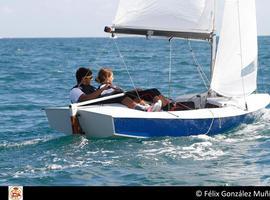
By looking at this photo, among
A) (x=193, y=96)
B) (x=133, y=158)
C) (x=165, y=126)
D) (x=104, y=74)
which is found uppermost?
(x=104, y=74)

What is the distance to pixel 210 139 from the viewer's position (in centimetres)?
1282

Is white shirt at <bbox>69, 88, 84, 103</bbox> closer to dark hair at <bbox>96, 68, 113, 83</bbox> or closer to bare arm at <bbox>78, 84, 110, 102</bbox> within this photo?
bare arm at <bbox>78, 84, 110, 102</bbox>

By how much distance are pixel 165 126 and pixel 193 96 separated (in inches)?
108

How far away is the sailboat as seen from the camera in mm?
12172

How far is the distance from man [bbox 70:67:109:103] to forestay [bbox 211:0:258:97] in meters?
2.79

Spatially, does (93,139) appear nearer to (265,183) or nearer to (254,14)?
(265,183)

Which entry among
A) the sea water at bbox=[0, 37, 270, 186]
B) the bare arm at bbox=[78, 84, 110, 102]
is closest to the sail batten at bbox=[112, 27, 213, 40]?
the sea water at bbox=[0, 37, 270, 186]

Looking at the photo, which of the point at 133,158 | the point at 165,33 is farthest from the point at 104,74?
the point at 133,158

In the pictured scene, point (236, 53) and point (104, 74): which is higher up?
point (236, 53)

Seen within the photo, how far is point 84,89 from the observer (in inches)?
502
